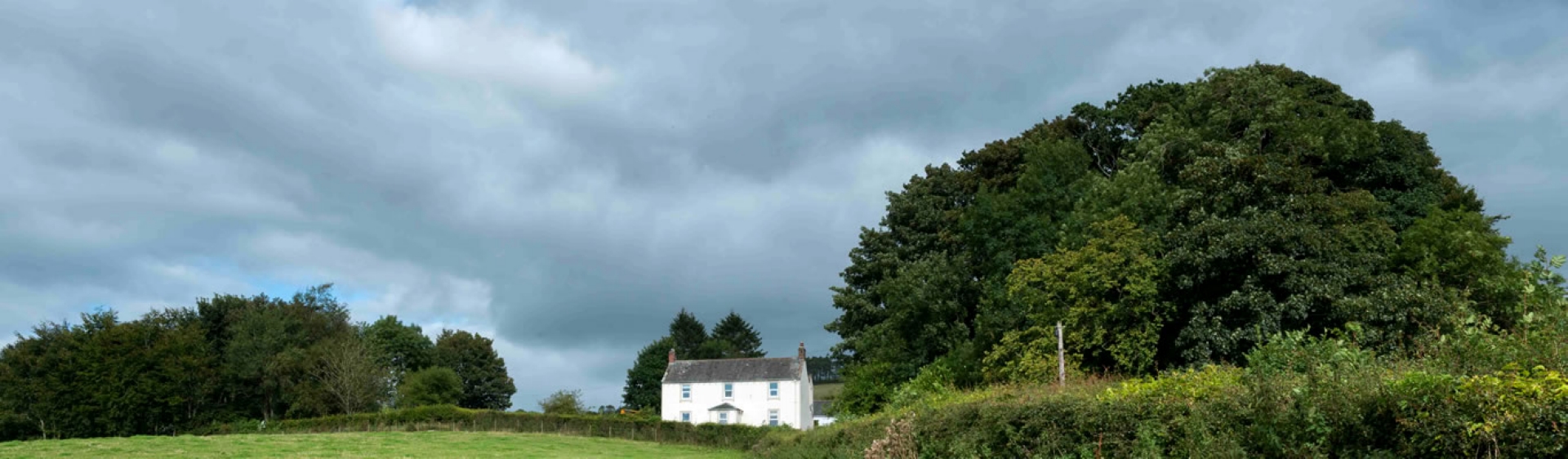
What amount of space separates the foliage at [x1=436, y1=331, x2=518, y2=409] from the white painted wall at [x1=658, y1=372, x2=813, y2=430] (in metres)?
33.5

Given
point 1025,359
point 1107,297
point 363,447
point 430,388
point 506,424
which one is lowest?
point 506,424

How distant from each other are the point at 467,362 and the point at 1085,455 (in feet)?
324

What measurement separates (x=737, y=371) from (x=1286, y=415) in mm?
68152

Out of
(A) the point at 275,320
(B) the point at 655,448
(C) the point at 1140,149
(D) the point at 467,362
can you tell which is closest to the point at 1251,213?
(C) the point at 1140,149

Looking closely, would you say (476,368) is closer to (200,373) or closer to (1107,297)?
(200,373)

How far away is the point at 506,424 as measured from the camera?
58.4m

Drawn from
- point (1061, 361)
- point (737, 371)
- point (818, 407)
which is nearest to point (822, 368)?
point (818, 407)

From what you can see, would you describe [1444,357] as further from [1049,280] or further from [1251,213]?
[1049,280]

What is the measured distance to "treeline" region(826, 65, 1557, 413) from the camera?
25984 millimetres

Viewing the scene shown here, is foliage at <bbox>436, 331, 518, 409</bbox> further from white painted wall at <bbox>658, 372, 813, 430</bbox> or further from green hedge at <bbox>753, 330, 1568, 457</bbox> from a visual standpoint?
green hedge at <bbox>753, 330, 1568, 457</bbox>

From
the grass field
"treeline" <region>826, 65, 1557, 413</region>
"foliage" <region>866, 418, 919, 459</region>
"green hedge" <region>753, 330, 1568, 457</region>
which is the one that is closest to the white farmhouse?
"treeline" <region>826, 65, 1557, 413</region>

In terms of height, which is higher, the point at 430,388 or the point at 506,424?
the point at 430,388

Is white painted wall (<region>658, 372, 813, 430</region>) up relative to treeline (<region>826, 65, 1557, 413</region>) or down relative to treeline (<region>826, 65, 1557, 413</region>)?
down

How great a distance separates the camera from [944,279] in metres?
44.3
